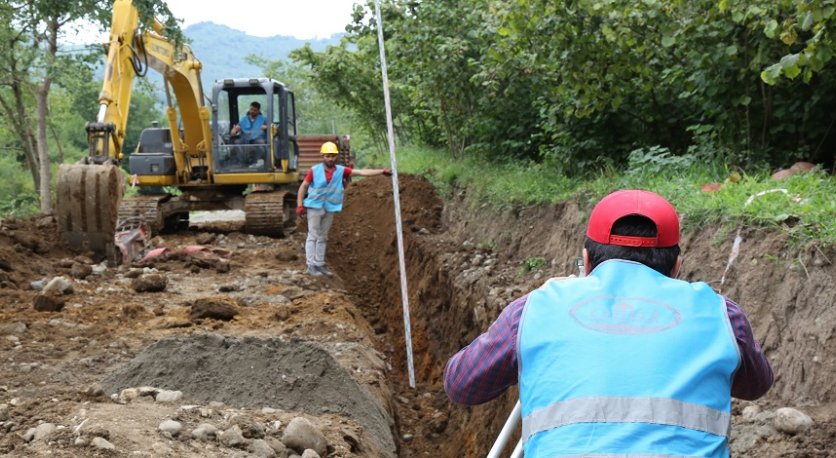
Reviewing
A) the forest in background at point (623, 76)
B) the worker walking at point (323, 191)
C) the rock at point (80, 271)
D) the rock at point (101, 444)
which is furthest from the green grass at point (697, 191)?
the rock at point (80, 271)

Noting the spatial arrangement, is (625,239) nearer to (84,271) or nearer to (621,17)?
(621,17)

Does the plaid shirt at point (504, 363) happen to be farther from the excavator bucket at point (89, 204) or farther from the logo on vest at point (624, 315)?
the excavator bucket at point (89, 204)

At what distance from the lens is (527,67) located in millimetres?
10711

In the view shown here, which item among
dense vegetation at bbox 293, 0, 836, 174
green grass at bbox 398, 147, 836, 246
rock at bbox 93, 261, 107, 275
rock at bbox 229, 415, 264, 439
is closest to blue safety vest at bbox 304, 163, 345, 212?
green grass at bbox 398, 147, 836, 246

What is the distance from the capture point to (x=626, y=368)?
213 cm

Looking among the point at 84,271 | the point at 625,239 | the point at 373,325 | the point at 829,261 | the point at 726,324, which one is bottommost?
the point at 373,325

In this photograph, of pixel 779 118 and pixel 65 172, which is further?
pixel 65 172

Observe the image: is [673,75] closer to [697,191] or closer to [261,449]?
[697,191]

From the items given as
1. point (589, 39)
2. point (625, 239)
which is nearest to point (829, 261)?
point (625, 239)

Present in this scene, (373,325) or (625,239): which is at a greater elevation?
(625,239)

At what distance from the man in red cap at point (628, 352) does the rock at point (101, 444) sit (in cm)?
243

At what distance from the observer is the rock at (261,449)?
15.0 ft

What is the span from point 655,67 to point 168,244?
811 cm

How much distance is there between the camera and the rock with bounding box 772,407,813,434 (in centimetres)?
423
